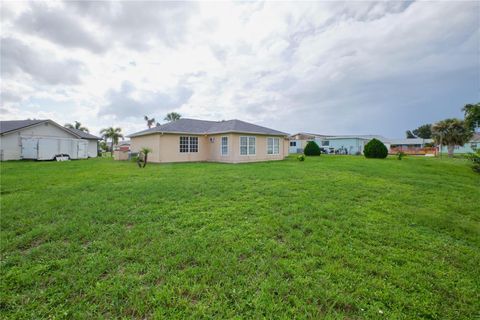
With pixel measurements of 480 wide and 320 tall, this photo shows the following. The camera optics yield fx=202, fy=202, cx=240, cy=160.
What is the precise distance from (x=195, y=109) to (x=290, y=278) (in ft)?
101

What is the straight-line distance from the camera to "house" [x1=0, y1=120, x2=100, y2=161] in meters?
18.8

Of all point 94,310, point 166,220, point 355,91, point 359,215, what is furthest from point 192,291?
point 355,91

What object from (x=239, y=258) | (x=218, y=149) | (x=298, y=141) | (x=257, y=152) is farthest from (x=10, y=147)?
(x=298, y=141)

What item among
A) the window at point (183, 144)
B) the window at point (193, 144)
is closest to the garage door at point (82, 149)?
the window at point (183, 144)

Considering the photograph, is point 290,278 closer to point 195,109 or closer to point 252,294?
point 252,294

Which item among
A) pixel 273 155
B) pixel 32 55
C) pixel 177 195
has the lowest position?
pixel 177 195

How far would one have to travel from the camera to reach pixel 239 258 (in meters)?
3.05

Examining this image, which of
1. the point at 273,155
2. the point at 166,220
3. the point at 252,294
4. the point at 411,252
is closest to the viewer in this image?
the point at 252,294

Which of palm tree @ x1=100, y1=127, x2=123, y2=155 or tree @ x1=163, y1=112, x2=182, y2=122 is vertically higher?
tree @ x1=163, y1=112, x2=182, y2=122

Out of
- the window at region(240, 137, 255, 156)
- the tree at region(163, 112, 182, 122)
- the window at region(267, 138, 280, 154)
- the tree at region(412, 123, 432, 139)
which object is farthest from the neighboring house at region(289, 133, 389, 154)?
the tree at region(412, 123, 432, 139)

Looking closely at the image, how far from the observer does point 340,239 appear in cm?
359

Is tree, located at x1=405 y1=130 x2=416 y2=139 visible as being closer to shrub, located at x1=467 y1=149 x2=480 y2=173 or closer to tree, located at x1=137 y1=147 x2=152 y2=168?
shrub, located at x1=467 y1=149 x2=480 y2=173

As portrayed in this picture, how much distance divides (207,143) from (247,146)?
3903 mm

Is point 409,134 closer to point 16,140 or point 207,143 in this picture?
point 207,143
